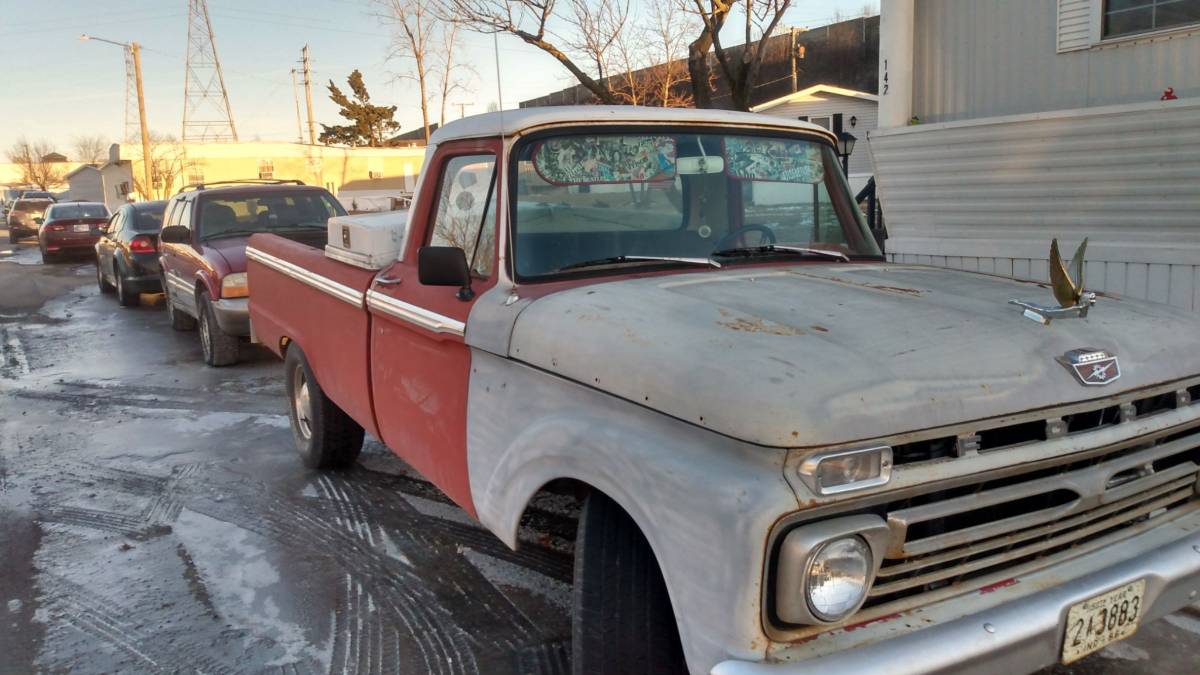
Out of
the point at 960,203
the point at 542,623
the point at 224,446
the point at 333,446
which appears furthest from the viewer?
the point at 960,203

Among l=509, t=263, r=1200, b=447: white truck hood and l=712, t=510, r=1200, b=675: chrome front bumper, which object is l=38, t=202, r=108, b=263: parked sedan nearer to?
l=509, t=263, r=1200, b=447: white truck hood

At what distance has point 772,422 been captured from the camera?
2.01 metres

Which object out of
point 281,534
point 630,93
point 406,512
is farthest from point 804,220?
point 630,93

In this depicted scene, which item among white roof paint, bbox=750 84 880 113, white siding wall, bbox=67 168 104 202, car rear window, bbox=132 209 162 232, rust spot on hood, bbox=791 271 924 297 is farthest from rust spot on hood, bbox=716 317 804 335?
white siding wall, bbox=67 168 104 202

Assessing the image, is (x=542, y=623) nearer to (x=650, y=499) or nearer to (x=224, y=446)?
(x=650, y=499)

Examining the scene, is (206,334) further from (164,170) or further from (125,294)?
(164,170)

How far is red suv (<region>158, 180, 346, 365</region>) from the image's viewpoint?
8.67 meters

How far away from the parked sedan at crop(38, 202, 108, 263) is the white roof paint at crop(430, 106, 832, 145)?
21.6m

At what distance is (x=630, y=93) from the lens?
20.6 meters

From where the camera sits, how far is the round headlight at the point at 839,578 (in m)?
2.03

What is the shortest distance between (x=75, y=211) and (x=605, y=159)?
2359 cm

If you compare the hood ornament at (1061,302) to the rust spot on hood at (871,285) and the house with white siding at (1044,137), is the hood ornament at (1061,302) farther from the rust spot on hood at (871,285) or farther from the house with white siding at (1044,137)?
the house with white siding at (1044,137)

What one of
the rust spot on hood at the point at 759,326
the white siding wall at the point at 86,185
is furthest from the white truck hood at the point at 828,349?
the white siding wall at the point at 86,185

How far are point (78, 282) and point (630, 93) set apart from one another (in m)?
12.1
